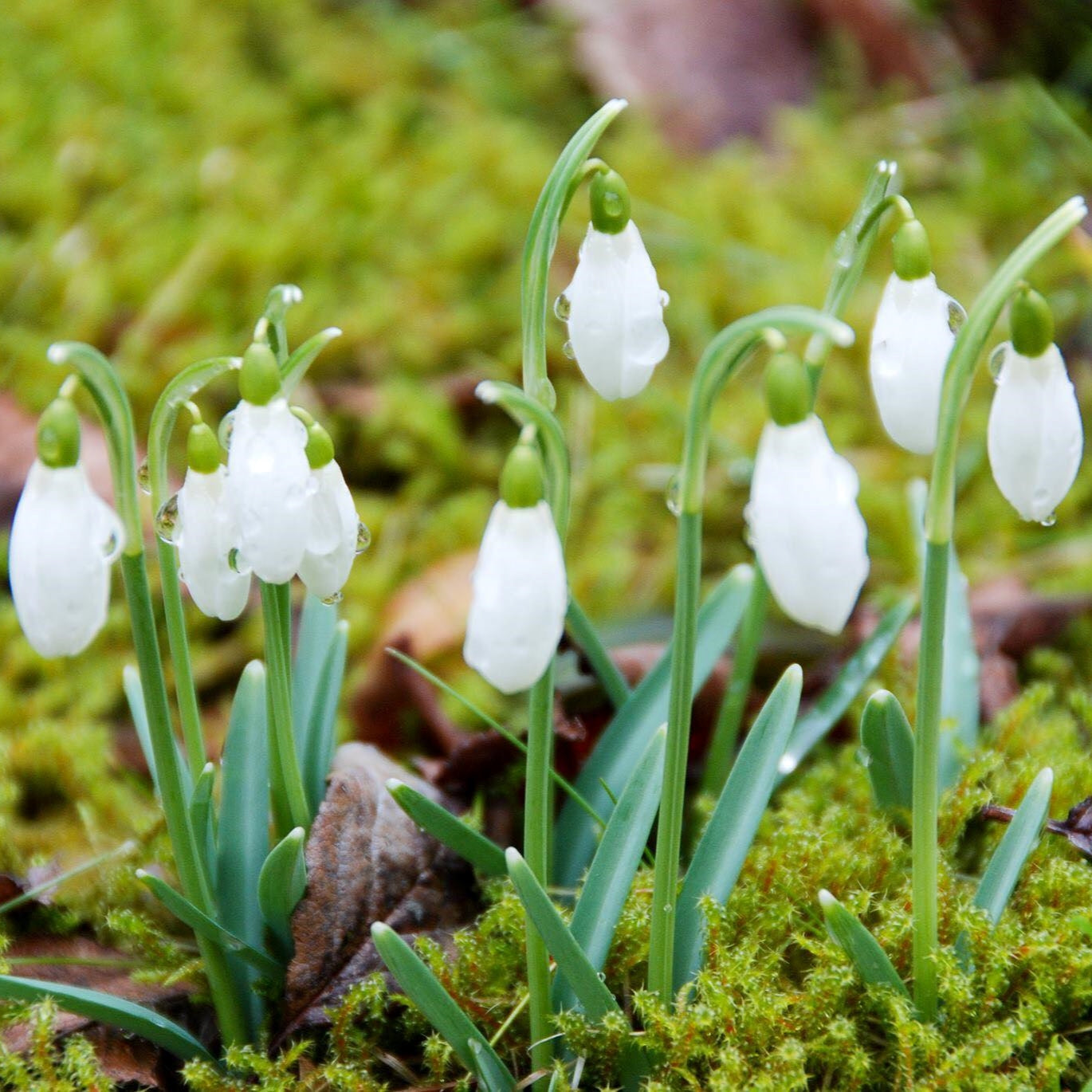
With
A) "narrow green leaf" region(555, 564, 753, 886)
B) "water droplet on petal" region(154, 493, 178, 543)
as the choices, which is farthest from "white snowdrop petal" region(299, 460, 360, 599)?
"narrow green leaf" region(555, 564, 753, 886)

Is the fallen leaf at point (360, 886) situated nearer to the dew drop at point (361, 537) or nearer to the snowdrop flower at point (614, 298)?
the dew drop at point (361, 537)

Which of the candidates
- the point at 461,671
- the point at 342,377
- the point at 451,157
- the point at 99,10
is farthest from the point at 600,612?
the point at 99,10

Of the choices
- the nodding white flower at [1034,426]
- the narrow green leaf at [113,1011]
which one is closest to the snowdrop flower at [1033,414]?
the nodding white flower at [1034,426]

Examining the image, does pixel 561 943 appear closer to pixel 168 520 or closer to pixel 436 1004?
pixel 436 1004

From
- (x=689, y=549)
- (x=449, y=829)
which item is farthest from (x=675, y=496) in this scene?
(x=449, y=829)

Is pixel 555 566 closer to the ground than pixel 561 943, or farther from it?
farther from it

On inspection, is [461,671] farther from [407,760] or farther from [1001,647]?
[1001,647]
